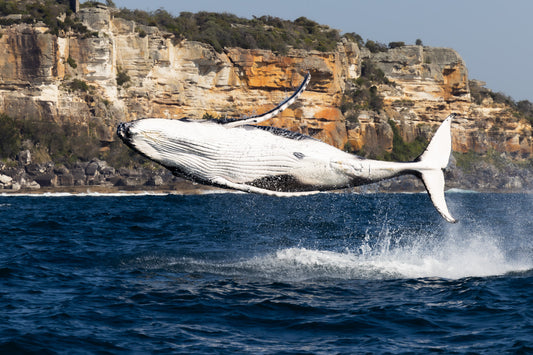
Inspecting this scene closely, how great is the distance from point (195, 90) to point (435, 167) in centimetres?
8084

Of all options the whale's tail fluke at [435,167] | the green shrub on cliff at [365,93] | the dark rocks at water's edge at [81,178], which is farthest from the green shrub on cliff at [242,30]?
the whale's tail fluke at [435,167]

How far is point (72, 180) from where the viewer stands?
79.6 m

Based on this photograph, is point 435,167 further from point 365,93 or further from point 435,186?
point 365,93

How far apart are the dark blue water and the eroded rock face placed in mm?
60432

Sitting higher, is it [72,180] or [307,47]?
[307,47]

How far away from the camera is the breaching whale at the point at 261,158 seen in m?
10.2

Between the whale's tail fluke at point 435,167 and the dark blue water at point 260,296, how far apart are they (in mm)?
2277

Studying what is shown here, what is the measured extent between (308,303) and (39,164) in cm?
7218

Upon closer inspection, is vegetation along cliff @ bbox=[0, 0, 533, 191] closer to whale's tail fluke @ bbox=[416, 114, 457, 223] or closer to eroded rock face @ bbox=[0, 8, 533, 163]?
eroded rock face @ bbox=[0, 8, 533, 163]

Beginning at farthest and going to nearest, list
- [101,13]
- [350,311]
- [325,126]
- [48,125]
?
[325,126], [101,13], [48,125], [350,311]

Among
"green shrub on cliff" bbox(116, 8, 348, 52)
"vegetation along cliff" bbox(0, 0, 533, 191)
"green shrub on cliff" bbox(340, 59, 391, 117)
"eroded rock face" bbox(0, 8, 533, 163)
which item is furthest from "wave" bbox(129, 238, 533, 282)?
"green shrub on cliff" bbox(340, 59, 391, 117)

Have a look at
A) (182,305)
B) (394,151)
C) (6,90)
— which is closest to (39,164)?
→ (6,90)

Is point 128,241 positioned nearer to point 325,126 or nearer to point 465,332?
point 465,332

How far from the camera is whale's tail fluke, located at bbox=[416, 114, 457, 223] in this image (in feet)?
37.0
